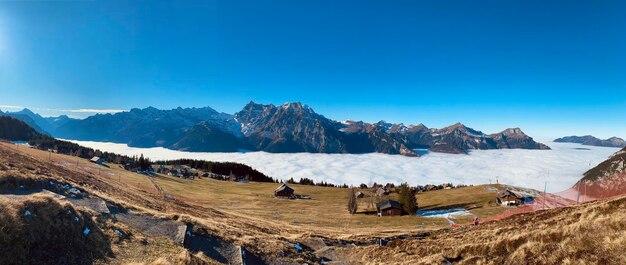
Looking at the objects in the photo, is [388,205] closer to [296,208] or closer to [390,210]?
[390,210]

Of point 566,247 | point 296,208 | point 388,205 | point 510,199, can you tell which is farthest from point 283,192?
point 566,247

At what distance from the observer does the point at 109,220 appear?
22.3m

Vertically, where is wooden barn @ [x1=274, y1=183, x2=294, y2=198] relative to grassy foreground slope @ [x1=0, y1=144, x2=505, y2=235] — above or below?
below

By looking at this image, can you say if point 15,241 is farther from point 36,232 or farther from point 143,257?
point 143,257

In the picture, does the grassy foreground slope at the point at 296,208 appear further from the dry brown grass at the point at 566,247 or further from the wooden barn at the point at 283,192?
the dry brown grass at the point at 566,247

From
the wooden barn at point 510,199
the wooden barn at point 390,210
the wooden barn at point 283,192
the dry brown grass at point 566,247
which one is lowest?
the wooden barn at point 283,192

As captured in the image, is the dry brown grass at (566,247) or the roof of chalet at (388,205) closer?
the dry brown grass at (566,247)

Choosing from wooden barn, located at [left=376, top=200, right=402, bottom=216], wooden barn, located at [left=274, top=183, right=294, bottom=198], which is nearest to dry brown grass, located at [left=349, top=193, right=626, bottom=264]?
wooden barn, located at [left=376, top=200, right=402, bottom=216]

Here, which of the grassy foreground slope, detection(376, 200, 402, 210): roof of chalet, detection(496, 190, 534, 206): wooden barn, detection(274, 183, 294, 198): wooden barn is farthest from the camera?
detection(274, 183, 294, 198): wooden barn

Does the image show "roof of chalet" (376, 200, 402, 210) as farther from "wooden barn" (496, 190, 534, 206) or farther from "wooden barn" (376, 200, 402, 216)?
"wooden barn" (496, 190, 534, 206)

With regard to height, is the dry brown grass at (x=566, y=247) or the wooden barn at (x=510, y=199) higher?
the dry brown grass at (x=566, y=247)

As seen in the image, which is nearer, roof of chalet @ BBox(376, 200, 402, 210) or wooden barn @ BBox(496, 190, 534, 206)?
roof of chalet @ BBox(376, 200, 402, 210)

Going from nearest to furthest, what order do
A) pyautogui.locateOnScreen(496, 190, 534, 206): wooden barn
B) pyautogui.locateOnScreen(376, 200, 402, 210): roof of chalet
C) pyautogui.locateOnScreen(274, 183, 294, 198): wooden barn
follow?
pyautogui.locateOnScreen(376, 200, 402, 210): roof of chalet → pyautogui.locateOnScreen(496, 190, 534, 206): wooden barn → pyautogui.locateOnScreen(274, 183, 294, 198): wooden barn

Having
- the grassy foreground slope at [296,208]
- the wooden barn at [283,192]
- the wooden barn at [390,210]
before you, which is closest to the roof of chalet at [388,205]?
the wooden barn at [390,210]
